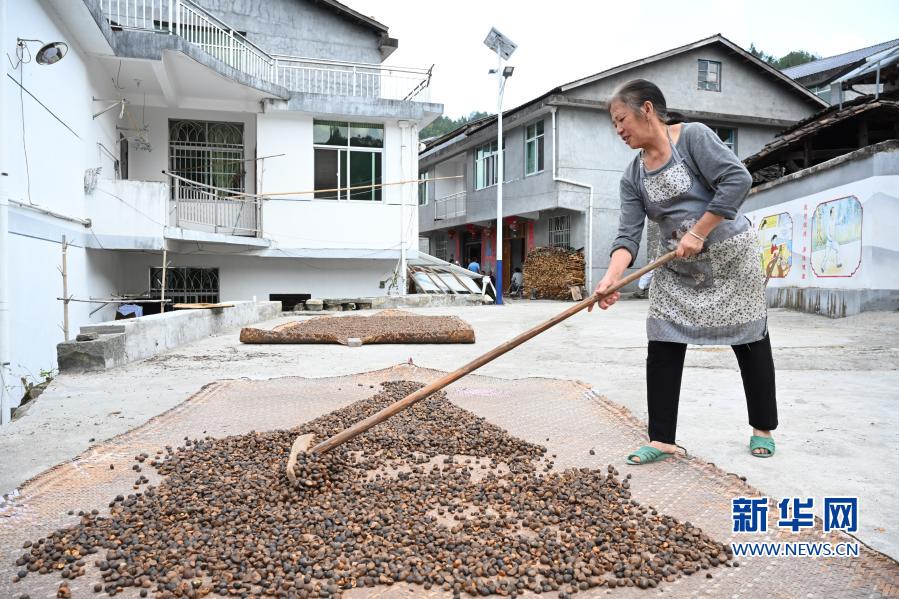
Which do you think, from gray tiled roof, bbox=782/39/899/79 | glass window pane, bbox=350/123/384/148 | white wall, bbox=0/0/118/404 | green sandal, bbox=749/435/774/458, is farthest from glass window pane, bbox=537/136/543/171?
green sandal, bbox=749/435/774/458

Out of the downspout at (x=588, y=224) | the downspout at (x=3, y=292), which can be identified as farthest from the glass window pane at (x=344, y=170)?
the downspout at (x=3, y=292)

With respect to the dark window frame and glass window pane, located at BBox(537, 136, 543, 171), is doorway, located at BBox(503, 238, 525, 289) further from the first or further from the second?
the dark window frame

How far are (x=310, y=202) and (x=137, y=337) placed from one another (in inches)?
307

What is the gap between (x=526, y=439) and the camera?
305 cm

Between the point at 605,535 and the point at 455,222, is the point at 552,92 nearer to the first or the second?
the point at 455,222

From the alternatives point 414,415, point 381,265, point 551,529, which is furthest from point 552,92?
point 551,529

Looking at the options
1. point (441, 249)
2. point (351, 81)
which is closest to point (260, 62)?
point (351, 81)

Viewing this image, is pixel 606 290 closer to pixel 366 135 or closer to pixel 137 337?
pixel 137 337

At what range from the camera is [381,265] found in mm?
13977

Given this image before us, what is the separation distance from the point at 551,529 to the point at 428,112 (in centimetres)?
1229

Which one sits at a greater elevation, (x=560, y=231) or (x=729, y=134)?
(x=729, y=134)

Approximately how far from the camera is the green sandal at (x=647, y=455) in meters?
2.63

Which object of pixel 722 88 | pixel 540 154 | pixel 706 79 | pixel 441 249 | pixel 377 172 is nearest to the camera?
pixel 377 172

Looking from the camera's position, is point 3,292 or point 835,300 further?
point 835,300
